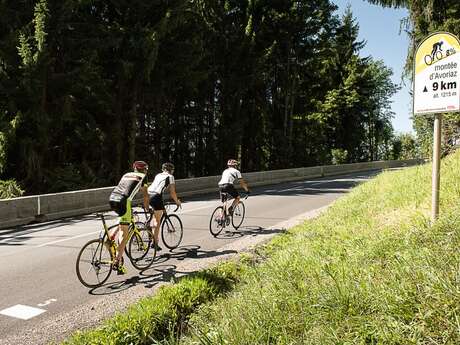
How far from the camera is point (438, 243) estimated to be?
431 centimetres

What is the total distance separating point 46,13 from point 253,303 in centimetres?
1718

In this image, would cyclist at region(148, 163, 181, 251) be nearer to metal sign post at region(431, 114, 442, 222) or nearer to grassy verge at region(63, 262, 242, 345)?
grassy verge at region(63, 262, 242, 345)

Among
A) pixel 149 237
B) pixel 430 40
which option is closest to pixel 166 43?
pixel 149 237

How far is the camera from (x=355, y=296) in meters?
3.46

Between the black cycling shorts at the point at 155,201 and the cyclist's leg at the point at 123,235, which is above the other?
the black cycling shorts at the point at 155,201

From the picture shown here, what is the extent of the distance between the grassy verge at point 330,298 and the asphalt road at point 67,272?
33.2 inches

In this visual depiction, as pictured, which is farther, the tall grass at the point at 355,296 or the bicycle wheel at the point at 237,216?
the bicycle wheel at the point at 237,216

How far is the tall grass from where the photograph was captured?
286 cm

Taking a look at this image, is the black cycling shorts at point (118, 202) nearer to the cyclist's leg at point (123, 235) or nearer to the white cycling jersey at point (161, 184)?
the cyclist's leg at point (123, 235)

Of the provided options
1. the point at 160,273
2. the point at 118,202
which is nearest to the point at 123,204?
the point at 118,202

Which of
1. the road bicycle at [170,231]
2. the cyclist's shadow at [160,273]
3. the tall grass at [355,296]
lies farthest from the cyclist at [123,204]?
the tall grass at [355,296]

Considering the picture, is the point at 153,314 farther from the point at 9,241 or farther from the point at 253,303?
the point at 9,241

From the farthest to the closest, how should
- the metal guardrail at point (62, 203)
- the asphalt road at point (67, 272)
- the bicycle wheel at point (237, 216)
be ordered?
the metal guardrail at point (62, 203), the bicycle wheel at point (237, 216), the asphalt road at point (67, 272)

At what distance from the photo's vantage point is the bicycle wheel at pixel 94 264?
606cm
